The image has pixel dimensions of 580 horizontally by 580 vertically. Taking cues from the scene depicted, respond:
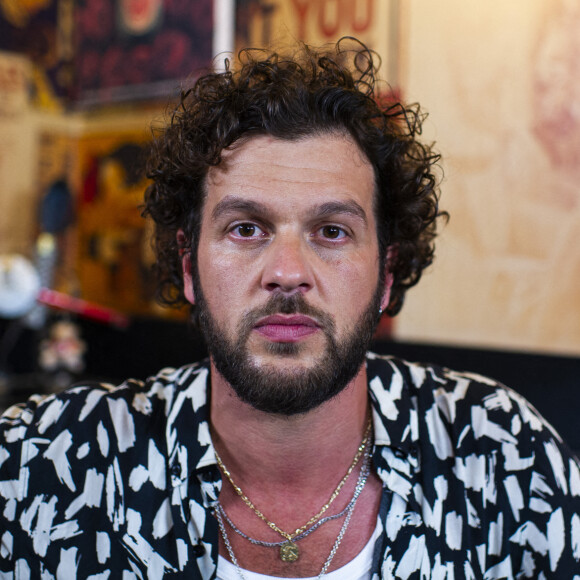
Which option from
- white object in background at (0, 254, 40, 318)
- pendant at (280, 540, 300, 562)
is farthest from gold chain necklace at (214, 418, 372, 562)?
white object in background at (0, 254, 40, 318)

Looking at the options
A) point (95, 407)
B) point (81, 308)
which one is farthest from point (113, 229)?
point (95, 407)

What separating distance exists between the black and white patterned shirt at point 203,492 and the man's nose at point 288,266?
0.33m

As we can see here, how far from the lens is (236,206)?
3.95 feet

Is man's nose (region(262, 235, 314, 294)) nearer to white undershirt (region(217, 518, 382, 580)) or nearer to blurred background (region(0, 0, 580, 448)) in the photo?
white undershirt (region(217, 518, 382, 580))

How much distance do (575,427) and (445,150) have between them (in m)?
0.87

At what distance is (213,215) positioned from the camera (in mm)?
1246

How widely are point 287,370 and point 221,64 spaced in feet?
5.54

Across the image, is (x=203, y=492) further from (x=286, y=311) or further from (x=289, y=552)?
(x=286, y=311)

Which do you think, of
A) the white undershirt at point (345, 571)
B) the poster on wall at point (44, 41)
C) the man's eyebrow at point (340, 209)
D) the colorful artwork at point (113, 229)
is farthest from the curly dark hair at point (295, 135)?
the poster on wall at point (44, 41)

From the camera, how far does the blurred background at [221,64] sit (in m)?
1.85

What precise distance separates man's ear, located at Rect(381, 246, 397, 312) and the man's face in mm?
138

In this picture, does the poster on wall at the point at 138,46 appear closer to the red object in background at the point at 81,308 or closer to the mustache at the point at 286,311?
the red object in background at the point at 81,308

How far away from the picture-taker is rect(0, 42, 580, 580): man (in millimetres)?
1164

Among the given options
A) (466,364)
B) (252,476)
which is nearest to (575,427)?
(466,364)
